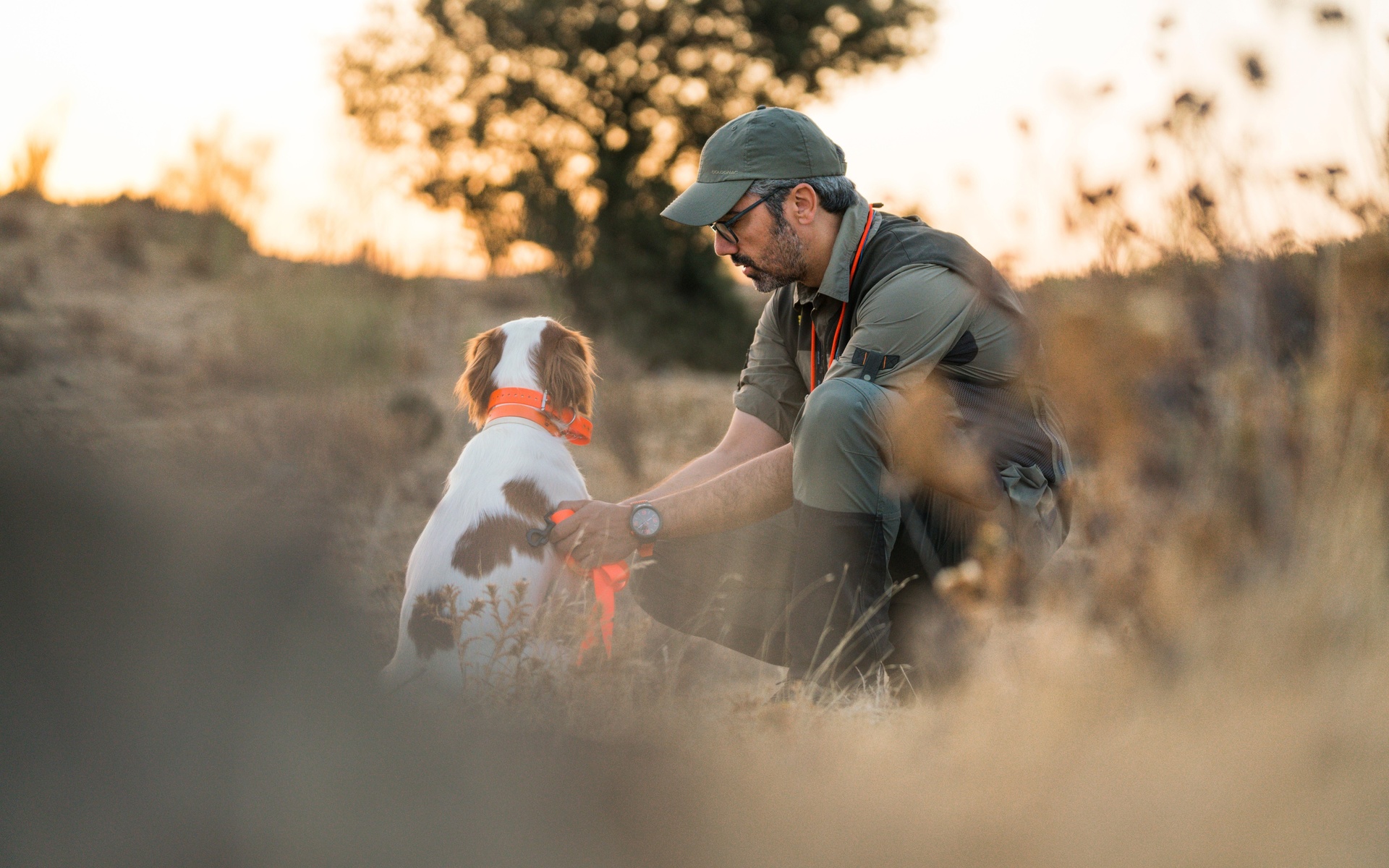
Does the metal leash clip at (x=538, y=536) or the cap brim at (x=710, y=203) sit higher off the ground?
the cap brim at (x=710, y=203)

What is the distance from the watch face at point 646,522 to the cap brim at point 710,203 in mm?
825

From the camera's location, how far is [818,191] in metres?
2.93

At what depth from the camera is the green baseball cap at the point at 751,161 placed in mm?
2861

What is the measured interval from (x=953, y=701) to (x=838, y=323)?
1344 millimetres

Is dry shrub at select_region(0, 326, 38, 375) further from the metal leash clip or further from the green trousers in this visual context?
the green trousers

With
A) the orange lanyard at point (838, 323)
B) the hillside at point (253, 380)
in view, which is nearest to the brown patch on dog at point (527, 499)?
the hillside at point (253, 380)

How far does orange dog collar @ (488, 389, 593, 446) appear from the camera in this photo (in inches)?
124

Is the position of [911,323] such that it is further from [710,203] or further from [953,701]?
[953,701]

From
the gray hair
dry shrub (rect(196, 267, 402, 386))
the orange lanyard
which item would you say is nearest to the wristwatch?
the orange lanyard

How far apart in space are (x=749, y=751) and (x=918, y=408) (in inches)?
30.4

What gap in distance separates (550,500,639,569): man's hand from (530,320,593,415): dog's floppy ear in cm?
54

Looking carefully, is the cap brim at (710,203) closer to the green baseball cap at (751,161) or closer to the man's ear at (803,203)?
the green baseball cap at (751,161)

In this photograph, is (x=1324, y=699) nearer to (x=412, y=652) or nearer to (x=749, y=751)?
(x=749, y=751)

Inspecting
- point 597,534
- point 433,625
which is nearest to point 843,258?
point 597,534
